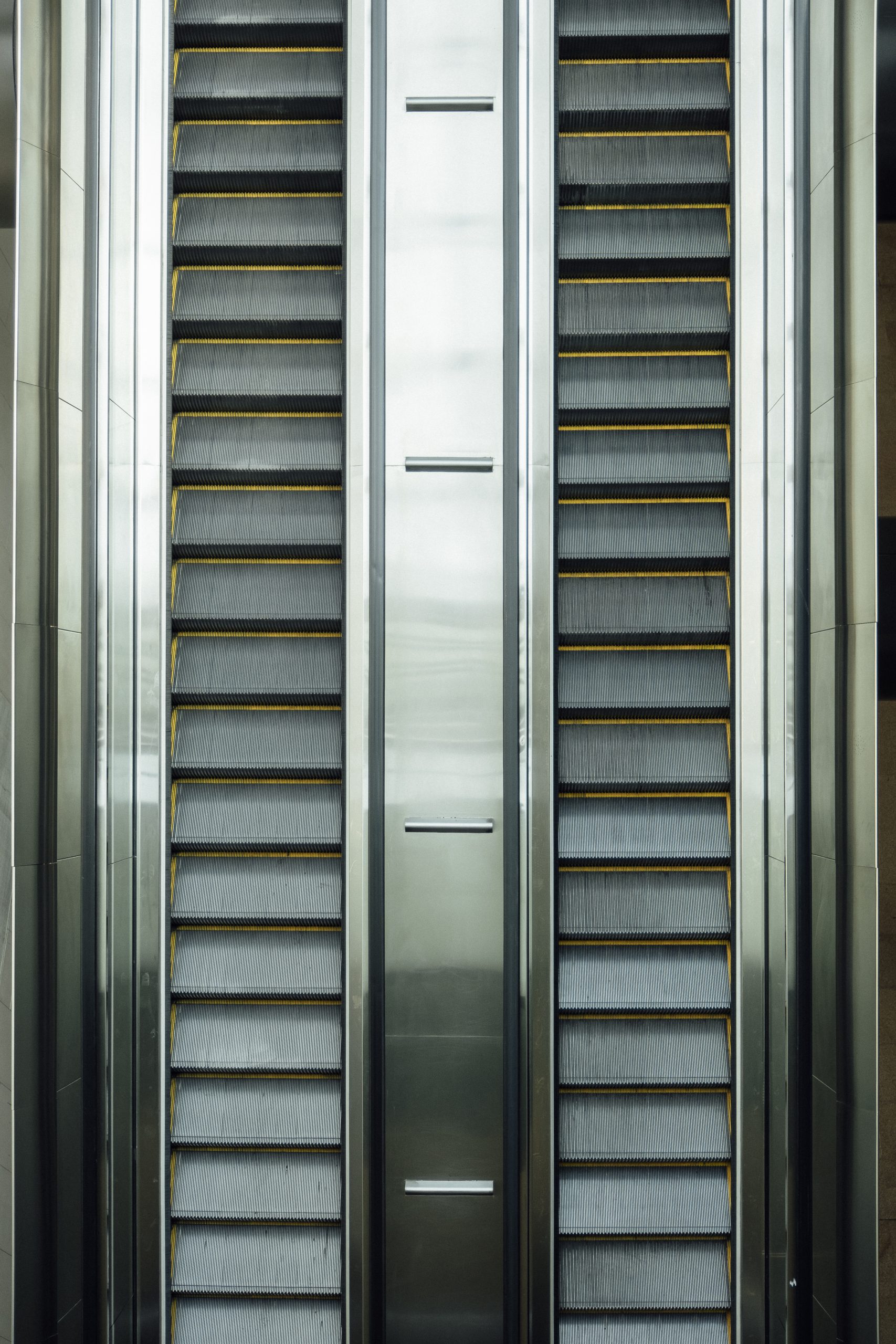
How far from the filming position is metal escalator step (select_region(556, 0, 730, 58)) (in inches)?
95.6

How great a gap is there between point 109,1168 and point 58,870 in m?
0.82

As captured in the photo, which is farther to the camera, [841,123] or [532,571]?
[532,571]

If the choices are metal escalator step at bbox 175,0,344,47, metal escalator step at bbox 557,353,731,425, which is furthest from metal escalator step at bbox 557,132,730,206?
metal escalator step at bbox 175,0,344,47

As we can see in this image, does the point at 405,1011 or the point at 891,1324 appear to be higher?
the point at 405,1011

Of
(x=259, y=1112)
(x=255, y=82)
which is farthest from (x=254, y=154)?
(x=259, y=1112)

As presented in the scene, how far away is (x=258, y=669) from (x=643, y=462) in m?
1.17

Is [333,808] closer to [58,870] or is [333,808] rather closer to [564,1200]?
[58,870]

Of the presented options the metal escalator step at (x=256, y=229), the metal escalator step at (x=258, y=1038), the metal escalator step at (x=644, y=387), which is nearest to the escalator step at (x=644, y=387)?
Answer: the metal escalator step at (x=644, y=387)

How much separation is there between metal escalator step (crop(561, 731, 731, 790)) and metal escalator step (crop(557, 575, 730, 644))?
24 cm

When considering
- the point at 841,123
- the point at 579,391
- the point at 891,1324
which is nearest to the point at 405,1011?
the point at 891,1324

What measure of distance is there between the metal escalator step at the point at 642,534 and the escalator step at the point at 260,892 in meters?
1.07

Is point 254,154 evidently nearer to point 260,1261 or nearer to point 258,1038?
point 258,1038

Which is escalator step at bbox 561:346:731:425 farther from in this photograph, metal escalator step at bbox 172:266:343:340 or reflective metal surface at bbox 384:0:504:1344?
metal escalator step at bbox 172:266:343:340

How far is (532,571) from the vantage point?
7.86 feet
